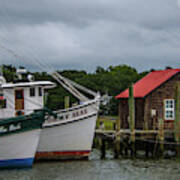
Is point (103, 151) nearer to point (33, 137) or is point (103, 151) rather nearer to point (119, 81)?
point (33, 137)

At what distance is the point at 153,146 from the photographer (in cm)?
3278

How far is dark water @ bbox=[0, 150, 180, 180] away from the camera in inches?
946

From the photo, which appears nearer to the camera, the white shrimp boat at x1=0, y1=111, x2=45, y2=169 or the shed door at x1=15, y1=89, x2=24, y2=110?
the white shrimp boat at x1=0, y1=111, x2=45, y2=169

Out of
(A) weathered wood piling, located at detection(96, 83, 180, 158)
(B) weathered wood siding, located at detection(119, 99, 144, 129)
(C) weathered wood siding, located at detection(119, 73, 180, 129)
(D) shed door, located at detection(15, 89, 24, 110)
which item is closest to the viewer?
(D) shed door, located at detection(15, 89, 24, 110)

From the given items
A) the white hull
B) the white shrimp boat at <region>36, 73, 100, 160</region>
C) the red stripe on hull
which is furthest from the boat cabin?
the red stripe on hull

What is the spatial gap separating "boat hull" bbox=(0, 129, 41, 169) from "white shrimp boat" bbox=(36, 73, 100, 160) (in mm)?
2149

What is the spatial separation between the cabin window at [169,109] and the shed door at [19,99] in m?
13.5

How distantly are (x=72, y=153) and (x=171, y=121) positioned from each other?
35.3ft

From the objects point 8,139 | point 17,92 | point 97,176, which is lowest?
point 97,176

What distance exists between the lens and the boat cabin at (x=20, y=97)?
2797 centimetres

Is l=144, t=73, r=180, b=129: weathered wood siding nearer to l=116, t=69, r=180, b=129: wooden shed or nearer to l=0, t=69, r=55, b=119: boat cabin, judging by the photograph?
l=116, t=69, r=180, b=129: wooden shed

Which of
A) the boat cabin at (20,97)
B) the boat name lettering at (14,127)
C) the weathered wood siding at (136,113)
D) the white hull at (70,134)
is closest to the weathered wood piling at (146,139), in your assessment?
the weathered wood siding at (136,113)

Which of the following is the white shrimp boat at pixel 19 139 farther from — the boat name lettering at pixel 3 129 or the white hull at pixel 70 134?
the white hull at pixel 70 134

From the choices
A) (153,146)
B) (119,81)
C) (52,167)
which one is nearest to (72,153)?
(52,167)
